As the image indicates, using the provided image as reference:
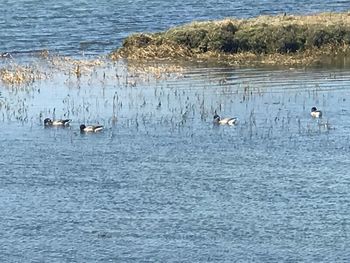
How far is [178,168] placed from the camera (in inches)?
1069

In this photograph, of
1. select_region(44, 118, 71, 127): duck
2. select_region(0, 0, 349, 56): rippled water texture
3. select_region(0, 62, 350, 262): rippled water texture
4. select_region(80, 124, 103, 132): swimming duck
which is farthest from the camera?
select_region(0, 0, 349, 56): rippled water texture

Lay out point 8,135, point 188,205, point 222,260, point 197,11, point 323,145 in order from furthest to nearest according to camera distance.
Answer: point 197,11
point 8,135
point 323,145
point 188,205
point 222,260

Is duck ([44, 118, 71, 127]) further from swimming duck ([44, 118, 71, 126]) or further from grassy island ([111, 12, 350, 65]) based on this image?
grassy island ([111, 12, 350, 65])

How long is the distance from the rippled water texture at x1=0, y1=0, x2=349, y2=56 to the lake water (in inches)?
338

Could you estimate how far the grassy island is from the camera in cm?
4419

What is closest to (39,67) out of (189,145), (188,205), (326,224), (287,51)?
(287,51)

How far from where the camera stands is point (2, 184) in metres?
26.1

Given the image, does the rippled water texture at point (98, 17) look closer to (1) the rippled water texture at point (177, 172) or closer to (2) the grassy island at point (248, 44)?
(2) the grassy island at point (248, 44)

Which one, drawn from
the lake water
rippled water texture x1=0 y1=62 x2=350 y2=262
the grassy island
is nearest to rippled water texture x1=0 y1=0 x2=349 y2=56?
the grassy island

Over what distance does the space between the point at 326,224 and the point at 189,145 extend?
7.79 meters

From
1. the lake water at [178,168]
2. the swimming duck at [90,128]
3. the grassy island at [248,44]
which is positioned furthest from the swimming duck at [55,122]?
the grassy island at [248,44]

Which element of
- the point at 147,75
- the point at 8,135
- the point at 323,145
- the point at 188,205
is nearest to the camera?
the point at 188,205

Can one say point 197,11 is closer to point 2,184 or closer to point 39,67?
point 39,67

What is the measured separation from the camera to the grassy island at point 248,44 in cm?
4419
